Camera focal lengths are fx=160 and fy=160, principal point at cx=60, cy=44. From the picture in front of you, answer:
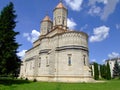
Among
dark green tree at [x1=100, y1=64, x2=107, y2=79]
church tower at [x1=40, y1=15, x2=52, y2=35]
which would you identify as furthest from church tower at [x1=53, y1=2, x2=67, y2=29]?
dark green tree at [x1=100, y1=64, x2=107, y2=79]

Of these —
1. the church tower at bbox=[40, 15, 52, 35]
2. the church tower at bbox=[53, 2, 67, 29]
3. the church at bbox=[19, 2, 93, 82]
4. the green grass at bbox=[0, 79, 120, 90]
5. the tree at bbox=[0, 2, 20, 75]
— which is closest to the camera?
the green grass at bbox=[0, 79, 120, 90]

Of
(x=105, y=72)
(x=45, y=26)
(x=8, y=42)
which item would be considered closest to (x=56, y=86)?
(x=8, y=42)

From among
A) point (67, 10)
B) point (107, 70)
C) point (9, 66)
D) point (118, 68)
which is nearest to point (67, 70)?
point (9, 66)

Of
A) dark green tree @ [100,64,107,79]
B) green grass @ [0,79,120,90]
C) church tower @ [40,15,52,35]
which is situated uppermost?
church tower @ [40,15,52,35]

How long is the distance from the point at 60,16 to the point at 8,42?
55.2ft

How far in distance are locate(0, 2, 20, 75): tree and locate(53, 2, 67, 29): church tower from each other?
543 inches

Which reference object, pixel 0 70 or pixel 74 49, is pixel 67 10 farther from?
pixel 0 70

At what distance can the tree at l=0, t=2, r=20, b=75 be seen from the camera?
877 inches

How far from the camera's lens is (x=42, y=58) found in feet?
111

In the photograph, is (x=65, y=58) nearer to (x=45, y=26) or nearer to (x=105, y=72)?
(x=45, y=26)

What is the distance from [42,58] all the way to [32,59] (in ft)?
34.2

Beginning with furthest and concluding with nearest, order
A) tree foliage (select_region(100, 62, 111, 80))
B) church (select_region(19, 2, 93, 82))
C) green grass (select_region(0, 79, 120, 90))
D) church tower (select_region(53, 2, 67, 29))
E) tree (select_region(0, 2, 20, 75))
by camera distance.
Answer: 1. tree foliage (select_region(100, 62, 111, 80))
2. church tower (select_region(53, 2, 67, 29))
3. church (select_region(19, 2, 93, 82))
4. tree (select_region(0, 2, 20, 75))
5. green grass (select_region(0, 79, 120, 90))

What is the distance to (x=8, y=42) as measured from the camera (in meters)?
23.5

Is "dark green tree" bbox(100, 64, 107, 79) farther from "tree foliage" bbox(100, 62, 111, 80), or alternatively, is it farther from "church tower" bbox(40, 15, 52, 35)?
"church tower" bbox(40, 15, 52, 35)
